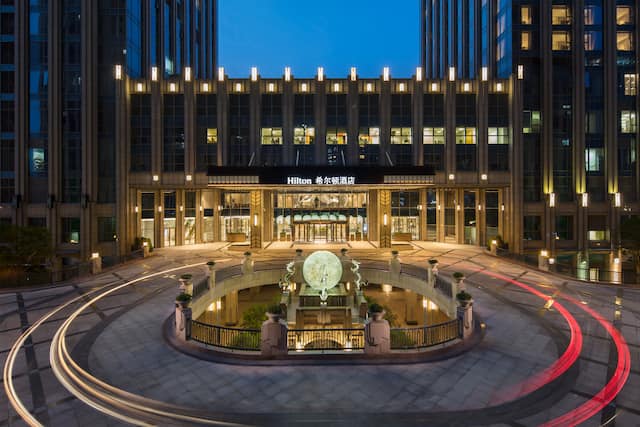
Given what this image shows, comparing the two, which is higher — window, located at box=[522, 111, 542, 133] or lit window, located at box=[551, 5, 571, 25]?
lit window, located at box=[551, 5, 571, 25]

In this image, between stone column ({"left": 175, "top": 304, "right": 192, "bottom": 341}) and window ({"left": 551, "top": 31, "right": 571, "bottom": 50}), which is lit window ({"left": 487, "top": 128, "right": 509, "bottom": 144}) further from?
stone column ({"left": 175, "top": 304, "right": 192, "bottom": 341})

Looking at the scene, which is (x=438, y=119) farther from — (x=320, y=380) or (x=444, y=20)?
(x=320, y=380)

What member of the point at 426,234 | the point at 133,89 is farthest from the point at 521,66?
the point at 133,89

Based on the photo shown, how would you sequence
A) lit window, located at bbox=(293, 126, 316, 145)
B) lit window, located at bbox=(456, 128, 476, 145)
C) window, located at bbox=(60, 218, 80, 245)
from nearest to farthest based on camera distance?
window, located at bbox=(60, 218, 80, 245) < lit window, located at bbox=(456, 128, 476, 145) < lit window, located at bbox=(293, 126, 316, 145)

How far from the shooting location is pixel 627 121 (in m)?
42.0

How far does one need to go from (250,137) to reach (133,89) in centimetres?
1551

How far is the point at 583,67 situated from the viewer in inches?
1623

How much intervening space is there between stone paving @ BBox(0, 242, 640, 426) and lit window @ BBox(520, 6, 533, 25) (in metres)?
40.6

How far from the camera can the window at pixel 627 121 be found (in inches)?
1649

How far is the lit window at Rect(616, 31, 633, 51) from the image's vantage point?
139 feet

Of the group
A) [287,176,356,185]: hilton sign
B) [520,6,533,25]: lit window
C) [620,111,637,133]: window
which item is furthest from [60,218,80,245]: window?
[620,111,637,133]: window

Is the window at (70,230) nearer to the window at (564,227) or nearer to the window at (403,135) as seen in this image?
the window at (403,135)

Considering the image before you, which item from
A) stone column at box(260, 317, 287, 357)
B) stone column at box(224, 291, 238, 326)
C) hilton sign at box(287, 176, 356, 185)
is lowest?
stone column at box(224, 291, 238, 326)

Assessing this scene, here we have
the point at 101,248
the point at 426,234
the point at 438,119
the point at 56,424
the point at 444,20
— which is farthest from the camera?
the point at 444,20
